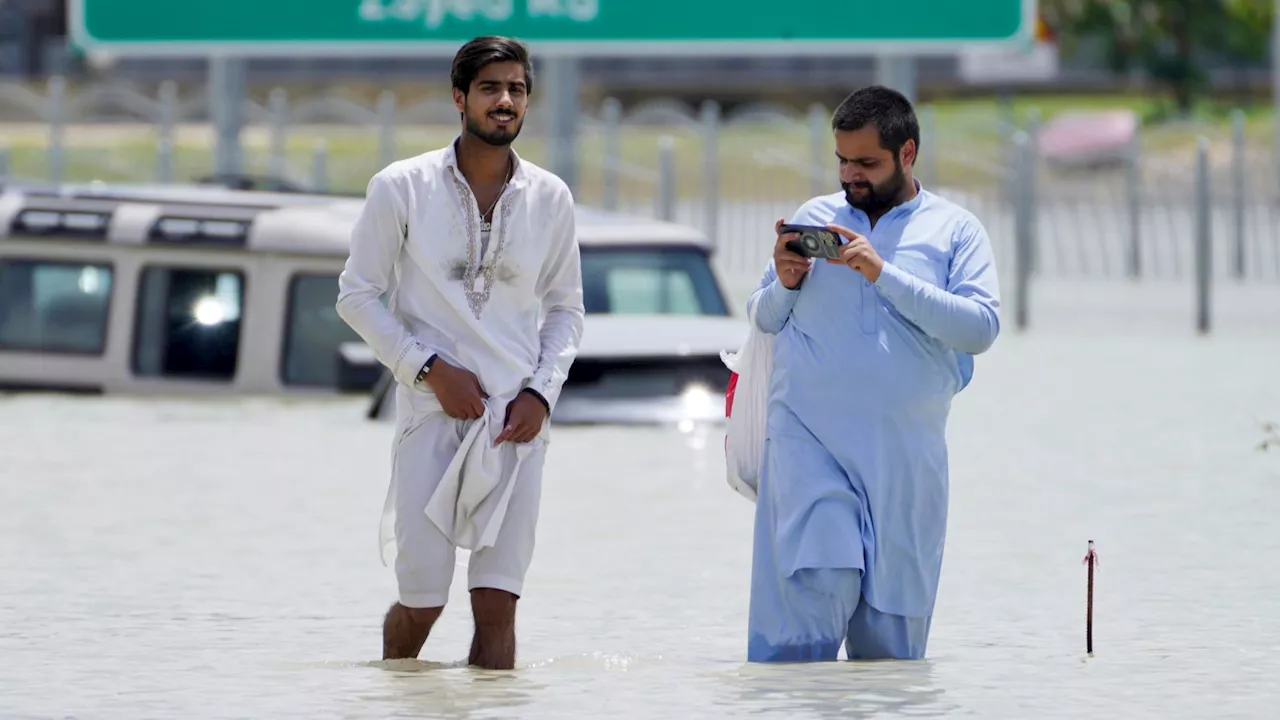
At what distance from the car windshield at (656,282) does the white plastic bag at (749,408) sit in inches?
294

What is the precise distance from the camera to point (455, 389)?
23.2 feet

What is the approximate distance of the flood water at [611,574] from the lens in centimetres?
735

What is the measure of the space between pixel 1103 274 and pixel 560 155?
770 cm

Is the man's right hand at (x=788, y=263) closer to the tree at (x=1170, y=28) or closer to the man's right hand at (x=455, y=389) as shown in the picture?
the man's right hand at (x=455, y=389)

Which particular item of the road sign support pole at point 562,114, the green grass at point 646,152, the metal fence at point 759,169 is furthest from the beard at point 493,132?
the green grass at point 646,152

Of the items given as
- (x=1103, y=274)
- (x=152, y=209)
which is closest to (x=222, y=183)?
(x=152, y=209)

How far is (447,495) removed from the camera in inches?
282

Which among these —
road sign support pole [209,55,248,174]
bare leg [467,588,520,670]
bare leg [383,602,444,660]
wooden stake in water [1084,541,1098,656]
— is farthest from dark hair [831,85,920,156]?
road sign support pole [209,55,248,174]

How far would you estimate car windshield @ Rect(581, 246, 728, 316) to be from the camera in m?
15.2

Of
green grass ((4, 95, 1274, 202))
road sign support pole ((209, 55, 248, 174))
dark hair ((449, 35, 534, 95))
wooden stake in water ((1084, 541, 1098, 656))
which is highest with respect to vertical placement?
green grass ((4, 95, 1274, 202))

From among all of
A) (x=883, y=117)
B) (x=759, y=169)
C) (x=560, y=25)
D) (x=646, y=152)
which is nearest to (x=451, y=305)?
(x=883, y=117)

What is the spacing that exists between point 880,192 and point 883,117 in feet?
0.61

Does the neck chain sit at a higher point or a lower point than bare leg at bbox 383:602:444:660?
higher

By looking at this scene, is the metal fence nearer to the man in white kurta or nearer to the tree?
the tree
